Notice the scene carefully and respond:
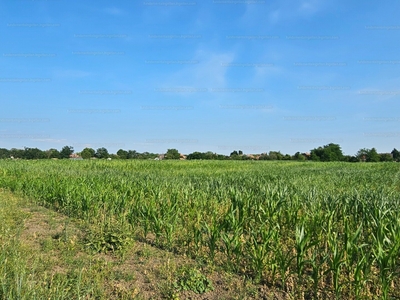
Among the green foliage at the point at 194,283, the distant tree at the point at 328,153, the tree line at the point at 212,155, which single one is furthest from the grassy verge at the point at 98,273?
the distant tree at the point at 328,153

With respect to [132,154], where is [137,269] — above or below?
below

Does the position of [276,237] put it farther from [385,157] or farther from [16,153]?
[385,157]

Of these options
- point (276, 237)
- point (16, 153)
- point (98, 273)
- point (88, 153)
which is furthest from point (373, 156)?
point (16, 153)

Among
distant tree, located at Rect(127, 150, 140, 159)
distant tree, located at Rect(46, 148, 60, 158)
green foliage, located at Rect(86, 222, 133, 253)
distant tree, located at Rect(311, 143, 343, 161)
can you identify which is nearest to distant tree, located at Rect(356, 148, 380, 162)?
distant tree, located at Rect(311, 143, 343, 161)

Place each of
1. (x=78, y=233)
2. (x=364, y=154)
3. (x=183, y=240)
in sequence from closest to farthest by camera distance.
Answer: (x=183, y=240)
(x=78, y=233)
(x=364, y=154)

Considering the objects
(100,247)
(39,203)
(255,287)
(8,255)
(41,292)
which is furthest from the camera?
(39,203)

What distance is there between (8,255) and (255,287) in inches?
148

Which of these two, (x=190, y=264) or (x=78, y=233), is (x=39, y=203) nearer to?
(x=78, y=233)

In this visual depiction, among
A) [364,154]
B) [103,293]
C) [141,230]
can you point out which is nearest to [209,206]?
[141,230]

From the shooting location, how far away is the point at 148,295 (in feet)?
11.5

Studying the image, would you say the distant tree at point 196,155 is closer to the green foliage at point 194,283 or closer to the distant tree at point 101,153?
the distant tree at point 101,153

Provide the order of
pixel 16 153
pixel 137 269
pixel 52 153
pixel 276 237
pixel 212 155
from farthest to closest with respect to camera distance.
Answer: pixel 212 155
pixel 16 153
pixel 52 153
pixel 137 269
pixel 276 237

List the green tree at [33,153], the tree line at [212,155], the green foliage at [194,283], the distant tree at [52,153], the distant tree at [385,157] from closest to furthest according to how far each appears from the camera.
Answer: the green foliage at [194,283]
the green tree at [33,153]
the distant tree at [52,153]
the tree line at [212,155]
the distant tree at [385,157]

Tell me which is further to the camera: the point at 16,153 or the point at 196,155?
the point at 196,155
